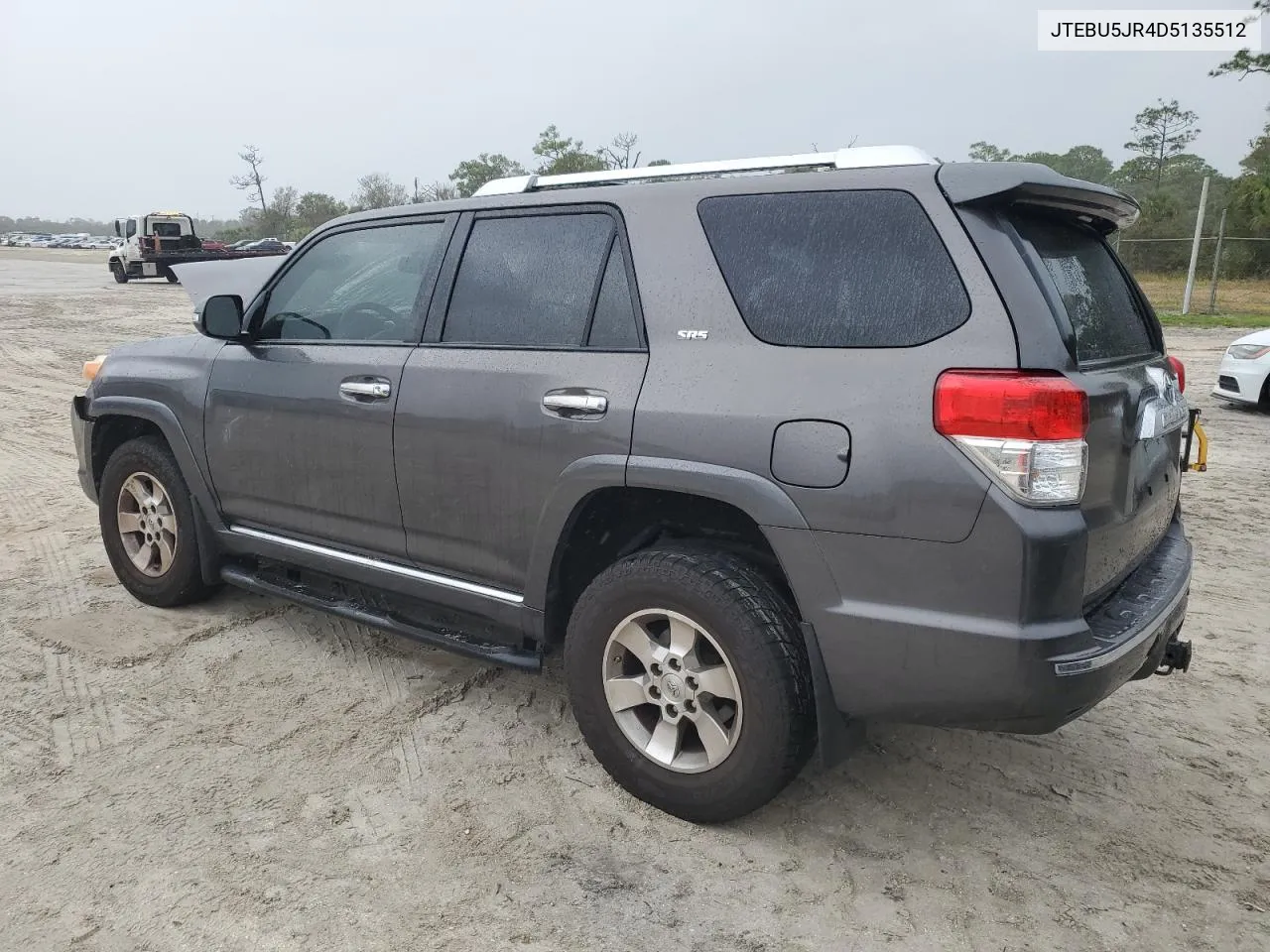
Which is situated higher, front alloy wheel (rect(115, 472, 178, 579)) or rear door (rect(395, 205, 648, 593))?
rear door (rect(395, 205, 648, 593))

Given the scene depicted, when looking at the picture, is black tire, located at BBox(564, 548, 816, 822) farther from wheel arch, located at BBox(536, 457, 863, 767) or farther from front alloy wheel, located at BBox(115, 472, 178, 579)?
front alloy wheel, located at BBox(115, 472, 178, 579)

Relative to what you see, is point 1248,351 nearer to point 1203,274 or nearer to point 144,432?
point 144,432

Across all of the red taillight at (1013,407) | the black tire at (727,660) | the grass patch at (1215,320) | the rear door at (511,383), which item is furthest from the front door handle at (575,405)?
the grass patch at (1215,320)

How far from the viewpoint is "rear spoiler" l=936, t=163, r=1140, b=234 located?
2473 millimetres

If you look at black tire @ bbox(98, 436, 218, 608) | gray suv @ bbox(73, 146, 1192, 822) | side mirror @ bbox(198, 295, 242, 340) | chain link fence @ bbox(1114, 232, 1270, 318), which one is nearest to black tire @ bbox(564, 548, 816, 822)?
gray suv @ bbox(73, 146, 1192, 822)

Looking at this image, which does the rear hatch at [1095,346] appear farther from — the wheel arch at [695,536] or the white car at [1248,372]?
the white car at [1248,372]

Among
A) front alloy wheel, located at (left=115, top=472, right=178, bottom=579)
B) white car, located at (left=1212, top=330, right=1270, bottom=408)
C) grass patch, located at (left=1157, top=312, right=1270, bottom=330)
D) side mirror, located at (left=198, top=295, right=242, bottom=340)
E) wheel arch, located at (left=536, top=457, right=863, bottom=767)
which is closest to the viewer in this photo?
wheel arch, located at (left=536, top=457, right=863, bottom=767)

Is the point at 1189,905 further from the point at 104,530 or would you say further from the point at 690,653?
the point at 104,530

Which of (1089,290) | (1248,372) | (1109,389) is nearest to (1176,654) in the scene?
(1109,389)

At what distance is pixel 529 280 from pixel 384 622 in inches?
54.2

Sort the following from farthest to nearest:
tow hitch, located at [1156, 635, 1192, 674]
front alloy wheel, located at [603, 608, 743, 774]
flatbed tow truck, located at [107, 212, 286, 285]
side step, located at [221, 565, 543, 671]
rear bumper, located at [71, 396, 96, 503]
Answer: flatbed tow truck, located at [107, 212, 286, 285] → rear bumper, located at [71, 396, 96, 503] → side step, located at [221, 565, 543, 671] → tow hitch, located at [1156, 635, 1192, 674] → front alloy wheel, located at [603, 608, 743, 774]

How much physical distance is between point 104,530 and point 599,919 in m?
3.42

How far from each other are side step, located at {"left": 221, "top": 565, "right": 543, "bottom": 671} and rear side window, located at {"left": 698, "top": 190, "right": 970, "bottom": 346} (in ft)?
4.52

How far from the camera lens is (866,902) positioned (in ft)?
8.38
